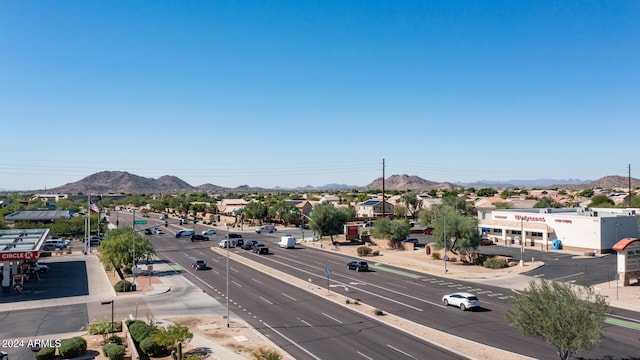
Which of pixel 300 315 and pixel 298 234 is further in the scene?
pixel 298 234

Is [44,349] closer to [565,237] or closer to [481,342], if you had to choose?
[481,342]

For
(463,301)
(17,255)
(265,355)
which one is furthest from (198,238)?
(265,355)

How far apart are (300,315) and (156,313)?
11.3 metres

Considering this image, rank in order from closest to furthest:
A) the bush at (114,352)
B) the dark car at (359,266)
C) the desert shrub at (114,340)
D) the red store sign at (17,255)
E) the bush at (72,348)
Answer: the bush at (114,352)
the bush at (72,348)
the desert shrub at (114,340)
the red store sign at (17,255)
the dark car at (359,266)

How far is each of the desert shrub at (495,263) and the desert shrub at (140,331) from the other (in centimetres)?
4321

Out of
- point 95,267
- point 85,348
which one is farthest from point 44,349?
point 95,267

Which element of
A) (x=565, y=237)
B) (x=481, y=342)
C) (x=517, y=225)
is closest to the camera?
(x=481, y=342)

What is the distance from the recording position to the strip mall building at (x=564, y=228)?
66.4 m

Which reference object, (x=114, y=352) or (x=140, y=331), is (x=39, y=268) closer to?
(x=140, y=331)

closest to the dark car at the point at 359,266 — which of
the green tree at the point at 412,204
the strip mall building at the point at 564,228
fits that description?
the strip mall building at the point at 564,228

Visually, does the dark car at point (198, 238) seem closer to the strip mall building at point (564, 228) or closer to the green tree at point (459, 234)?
the green tree at point (459, 234)

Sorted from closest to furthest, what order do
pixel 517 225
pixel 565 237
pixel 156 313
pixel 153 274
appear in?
pixel 156 313, pixel 153 274, pixel 565 237, pixel 517 225

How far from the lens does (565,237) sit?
70500 millimetres

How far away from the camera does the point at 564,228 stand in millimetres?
70625
